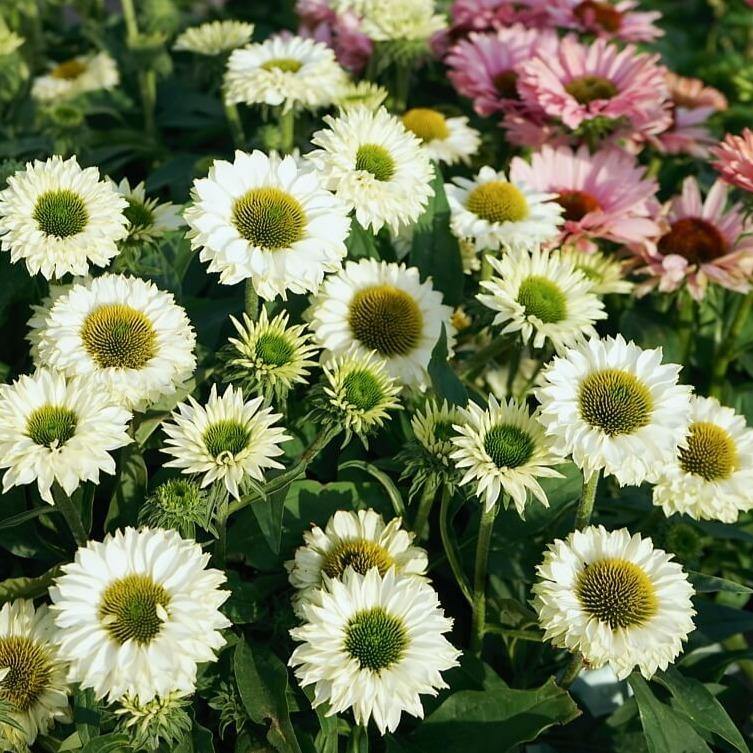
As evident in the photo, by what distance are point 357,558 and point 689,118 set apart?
1330 mm

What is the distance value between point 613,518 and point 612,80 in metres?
0.92

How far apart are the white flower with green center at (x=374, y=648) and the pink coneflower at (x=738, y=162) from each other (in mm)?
878

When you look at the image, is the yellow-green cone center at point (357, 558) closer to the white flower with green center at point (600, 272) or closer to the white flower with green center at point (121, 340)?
the white flower with green center at point (121, 340)

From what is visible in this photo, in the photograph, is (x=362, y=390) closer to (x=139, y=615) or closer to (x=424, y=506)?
(x=424, y=506)

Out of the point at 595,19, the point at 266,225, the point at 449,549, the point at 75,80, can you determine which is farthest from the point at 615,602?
the point at 75,80

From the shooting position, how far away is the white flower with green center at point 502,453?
1.08 m

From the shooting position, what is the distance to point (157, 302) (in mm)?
1170

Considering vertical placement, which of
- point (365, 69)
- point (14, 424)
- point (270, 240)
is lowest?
point (365, 69)

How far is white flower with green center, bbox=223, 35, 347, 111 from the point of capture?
159cm

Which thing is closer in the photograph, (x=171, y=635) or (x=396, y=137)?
(x=171, y=635)

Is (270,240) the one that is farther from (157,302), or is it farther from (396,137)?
(396,137)

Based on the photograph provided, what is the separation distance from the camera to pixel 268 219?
3.77 feet

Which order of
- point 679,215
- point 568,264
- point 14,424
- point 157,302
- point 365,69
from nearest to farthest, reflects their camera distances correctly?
point 14,424
point 157,302
point 568,264
point 679,215
point 365,69

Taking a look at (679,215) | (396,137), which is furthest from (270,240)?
(679,215)
